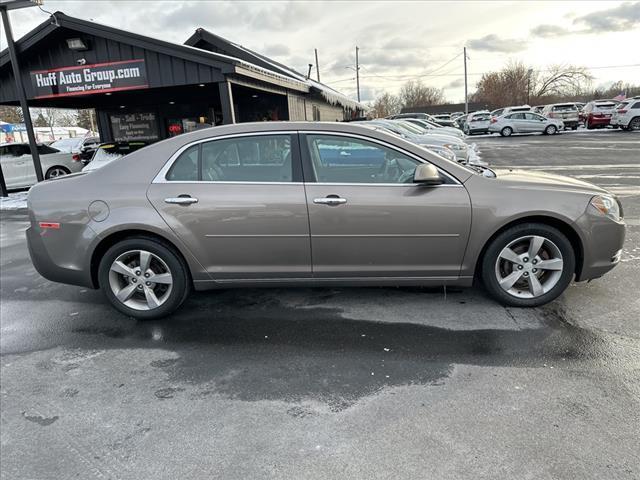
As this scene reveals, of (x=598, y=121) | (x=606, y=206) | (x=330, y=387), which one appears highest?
(x=598, y=121)

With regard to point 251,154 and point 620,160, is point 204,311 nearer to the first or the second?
point 251,154

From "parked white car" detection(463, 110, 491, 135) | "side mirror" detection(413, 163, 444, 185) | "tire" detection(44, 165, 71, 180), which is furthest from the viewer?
"parked white car" detection(463, 110, 491, 135)

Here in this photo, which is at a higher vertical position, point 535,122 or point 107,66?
point 107,66

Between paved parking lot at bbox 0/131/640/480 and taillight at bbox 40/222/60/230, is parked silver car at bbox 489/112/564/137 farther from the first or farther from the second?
taillight at bbox 40/222/60/230

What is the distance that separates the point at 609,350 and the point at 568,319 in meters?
0.51

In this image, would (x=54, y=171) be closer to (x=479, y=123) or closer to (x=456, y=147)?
(x=456, y=147)

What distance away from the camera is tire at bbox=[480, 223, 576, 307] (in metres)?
3.74

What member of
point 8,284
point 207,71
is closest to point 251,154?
point 8,284

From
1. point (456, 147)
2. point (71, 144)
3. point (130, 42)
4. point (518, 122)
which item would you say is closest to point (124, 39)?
point (130, 42)

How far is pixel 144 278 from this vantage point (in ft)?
13.1

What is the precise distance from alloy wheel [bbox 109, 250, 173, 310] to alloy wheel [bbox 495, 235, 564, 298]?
285 cm

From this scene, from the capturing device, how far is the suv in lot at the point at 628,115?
84.7ft

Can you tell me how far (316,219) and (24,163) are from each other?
525 inches

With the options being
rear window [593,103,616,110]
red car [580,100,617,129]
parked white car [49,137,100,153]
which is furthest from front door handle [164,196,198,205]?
rear window [593,103,616,110]
